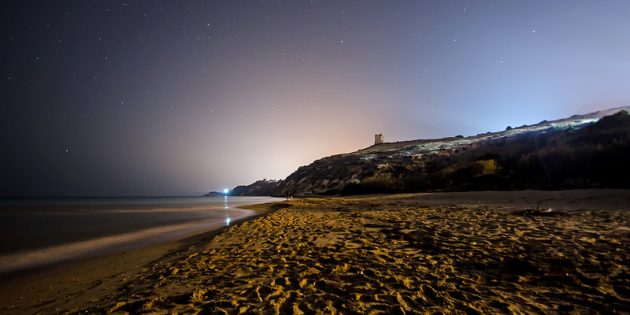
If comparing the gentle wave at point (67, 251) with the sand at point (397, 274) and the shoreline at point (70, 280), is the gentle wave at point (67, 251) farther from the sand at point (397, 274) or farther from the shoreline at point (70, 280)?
the sand at point (397, 274)

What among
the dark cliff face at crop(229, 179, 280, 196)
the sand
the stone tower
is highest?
the stone tower

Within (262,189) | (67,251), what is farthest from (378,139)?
(67,251)

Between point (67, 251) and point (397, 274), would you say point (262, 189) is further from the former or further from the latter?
point (397, 274)

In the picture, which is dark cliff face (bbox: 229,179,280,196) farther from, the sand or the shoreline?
the sand

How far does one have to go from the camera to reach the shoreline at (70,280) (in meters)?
4.62

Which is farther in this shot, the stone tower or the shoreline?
the stone tower

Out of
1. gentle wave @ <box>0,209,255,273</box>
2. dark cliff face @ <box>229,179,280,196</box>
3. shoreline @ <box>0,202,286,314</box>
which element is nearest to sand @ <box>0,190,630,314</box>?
shoreline @ <box>0,202,286,314</box>

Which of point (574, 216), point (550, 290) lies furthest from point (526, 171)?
point (550, 290)

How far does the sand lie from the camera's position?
3529mm

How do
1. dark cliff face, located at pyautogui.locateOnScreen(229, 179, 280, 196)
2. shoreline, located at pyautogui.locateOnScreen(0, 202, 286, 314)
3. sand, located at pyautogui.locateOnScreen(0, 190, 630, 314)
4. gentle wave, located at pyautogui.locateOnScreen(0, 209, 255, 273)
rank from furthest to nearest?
dark cliff face, located at pyautogui.locateOnScreen(229, 179, 280, 196) → gentle wave, located at pyautogui.locateOnScreen(0, 209, 255, 273) → shoreline, located at pyautogui.locateOnScreen(0, 202, 286, 314) → sand, located at pyautogui.locateOnScreen(0, 190, 630, 314)

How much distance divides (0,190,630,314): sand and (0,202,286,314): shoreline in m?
0.07

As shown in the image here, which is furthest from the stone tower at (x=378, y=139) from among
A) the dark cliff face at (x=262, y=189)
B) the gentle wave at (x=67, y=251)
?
the gentle wave at (x=67, y=251)

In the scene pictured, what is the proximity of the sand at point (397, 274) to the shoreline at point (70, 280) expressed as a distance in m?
0.07

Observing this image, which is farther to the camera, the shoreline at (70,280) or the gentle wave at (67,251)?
the gentle wave at (67,251)
